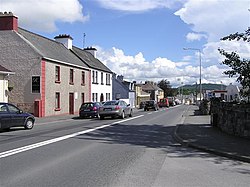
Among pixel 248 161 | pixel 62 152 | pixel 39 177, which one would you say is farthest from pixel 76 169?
pixel 248 161

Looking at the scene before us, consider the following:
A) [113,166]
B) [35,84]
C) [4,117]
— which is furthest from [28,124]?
[35,84]

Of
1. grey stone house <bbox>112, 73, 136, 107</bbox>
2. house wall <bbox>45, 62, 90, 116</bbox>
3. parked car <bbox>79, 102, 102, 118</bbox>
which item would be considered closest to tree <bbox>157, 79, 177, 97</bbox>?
grey stone house <bbox>112, 73, 136, 107</bbox>

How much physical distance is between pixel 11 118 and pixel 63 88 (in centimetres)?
1792

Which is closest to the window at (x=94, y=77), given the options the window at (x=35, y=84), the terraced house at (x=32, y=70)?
the terraced house at (x=32, y=70)

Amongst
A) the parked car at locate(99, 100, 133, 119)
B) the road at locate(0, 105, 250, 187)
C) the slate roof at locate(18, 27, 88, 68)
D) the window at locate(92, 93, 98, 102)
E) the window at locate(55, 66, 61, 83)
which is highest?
the slate roof at locate(18, 27, 88, 68)

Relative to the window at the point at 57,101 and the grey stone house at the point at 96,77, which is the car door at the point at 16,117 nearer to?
the window at the point at 57,101

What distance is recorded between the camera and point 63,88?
3516cm

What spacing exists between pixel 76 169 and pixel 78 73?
3223 cm

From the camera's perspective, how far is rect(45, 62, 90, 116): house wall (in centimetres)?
3161

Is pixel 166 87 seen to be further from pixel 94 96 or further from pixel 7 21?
pixel 7 21

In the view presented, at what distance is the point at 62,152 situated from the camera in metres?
10.5

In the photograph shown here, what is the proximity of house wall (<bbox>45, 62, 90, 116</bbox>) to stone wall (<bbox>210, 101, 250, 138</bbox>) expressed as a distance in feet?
59.3

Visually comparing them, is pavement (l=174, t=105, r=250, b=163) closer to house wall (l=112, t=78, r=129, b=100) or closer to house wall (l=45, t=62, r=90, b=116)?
house wall (l=45, t=62, r=90, b=116)

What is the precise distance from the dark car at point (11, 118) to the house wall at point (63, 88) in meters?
12.7
